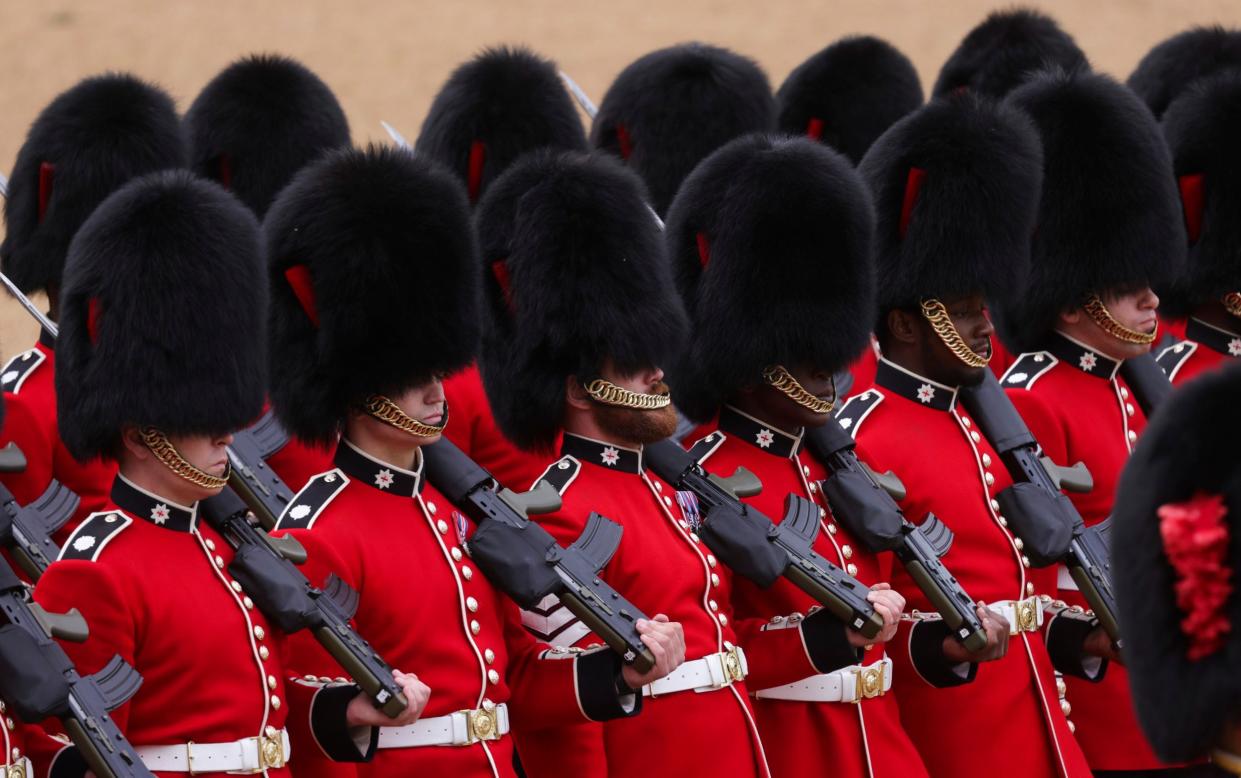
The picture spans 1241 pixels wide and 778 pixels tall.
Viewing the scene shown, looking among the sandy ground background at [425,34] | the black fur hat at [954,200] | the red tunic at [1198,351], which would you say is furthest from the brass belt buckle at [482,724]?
the sandy ground background at [425,34]

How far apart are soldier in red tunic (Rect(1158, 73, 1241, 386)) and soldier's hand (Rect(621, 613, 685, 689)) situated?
234 cm

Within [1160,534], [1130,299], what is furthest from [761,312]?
[1160,534]

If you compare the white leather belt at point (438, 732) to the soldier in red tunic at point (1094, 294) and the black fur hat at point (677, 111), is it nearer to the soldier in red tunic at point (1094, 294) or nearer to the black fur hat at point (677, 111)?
the soldier in red tunic at point (1094, 294)

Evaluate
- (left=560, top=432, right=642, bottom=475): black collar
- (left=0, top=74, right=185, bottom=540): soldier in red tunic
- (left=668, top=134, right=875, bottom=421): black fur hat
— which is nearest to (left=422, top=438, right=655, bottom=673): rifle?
(left=560, top=432, right=642, bottom=475): black collar

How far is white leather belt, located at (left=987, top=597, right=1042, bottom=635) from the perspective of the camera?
4914mm

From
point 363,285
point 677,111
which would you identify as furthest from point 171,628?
point 677,111

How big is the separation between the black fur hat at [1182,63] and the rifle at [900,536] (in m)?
3.60

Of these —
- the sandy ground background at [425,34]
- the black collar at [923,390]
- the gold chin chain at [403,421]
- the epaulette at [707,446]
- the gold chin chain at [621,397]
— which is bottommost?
the sandy ground background at [425,34]

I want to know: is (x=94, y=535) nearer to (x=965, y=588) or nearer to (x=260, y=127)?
(x=965, y=588)

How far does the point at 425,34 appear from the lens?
1534 cm

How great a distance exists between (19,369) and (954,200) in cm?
224

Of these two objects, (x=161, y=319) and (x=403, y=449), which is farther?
(x=403, y=449)

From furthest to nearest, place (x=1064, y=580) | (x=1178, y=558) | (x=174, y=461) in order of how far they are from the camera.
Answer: (x=1064, y=580) → (x=174, y=461) → (x=1178, y=558)

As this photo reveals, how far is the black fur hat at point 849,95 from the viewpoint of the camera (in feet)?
26.2
